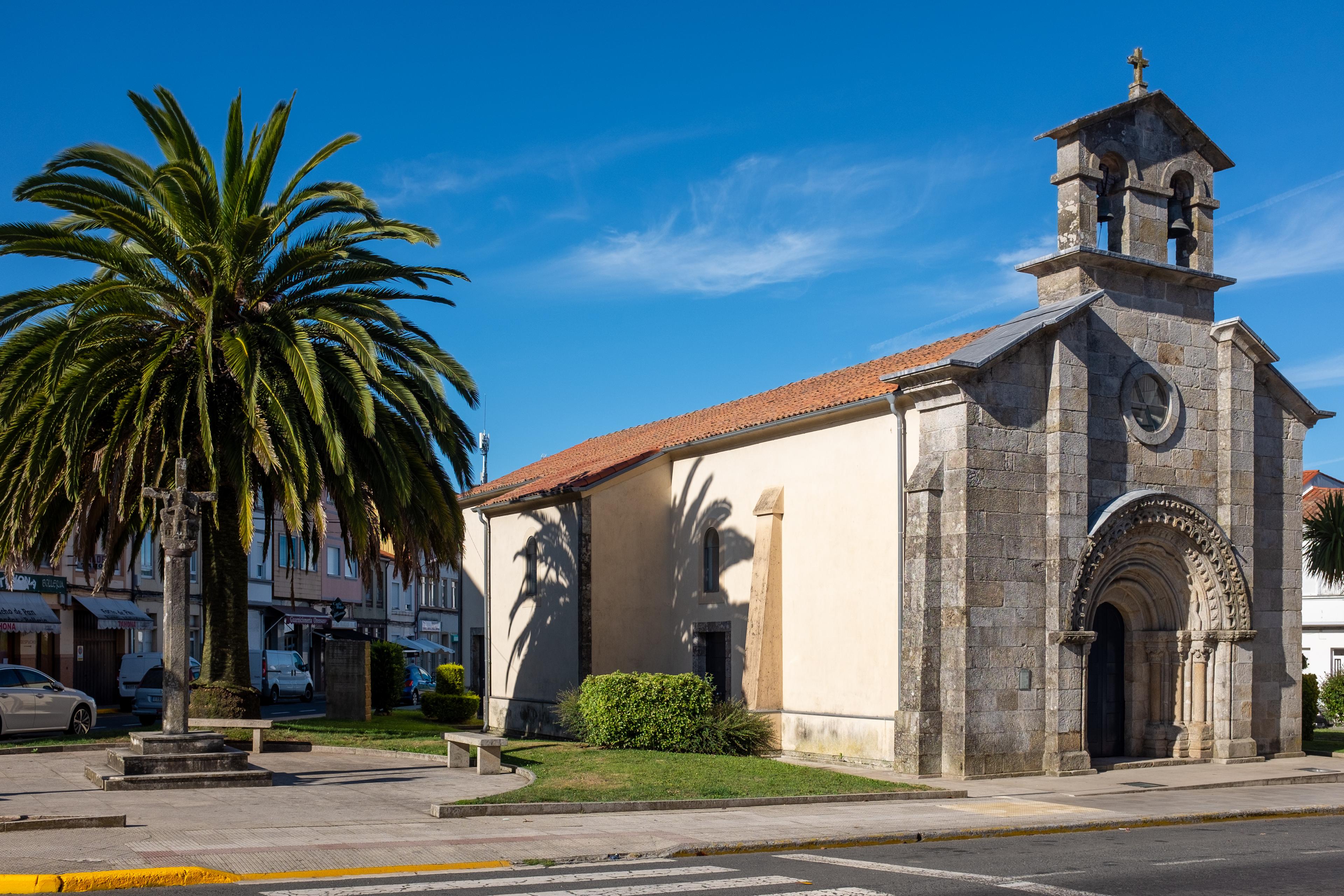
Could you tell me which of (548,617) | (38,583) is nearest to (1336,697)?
(548,617)

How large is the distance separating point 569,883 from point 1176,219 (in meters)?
17.1

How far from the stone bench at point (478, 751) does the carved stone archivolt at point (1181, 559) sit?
9.67 m

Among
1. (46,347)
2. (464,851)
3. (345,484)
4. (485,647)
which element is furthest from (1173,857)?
(485,647)

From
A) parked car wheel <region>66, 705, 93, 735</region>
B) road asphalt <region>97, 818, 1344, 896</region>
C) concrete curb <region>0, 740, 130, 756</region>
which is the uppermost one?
road asphalt <region>97, 818, 1344, 896</region>

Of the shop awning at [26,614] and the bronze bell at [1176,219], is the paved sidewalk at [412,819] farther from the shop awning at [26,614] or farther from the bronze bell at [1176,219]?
the shop awning at [26,614]

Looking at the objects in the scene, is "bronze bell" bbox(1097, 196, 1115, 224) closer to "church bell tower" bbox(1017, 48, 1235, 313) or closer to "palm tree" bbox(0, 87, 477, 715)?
"church bell tower" bbox(1017, 48, 1235, 313)

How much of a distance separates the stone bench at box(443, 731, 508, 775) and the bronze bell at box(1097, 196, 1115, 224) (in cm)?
1300

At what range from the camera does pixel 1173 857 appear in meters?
11.6

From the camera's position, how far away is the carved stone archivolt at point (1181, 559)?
20375 mm

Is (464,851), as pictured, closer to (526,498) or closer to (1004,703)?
(1004,703)

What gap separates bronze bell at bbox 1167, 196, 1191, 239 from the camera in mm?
21906

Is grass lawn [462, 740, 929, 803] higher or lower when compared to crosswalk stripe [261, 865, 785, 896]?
lower

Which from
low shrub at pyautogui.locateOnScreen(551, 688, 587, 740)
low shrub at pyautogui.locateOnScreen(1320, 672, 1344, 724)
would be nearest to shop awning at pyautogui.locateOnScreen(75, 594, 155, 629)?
low shrub at pyautogui.locateOnScreen(551, 688, 587, 740)

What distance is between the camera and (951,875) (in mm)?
10547
